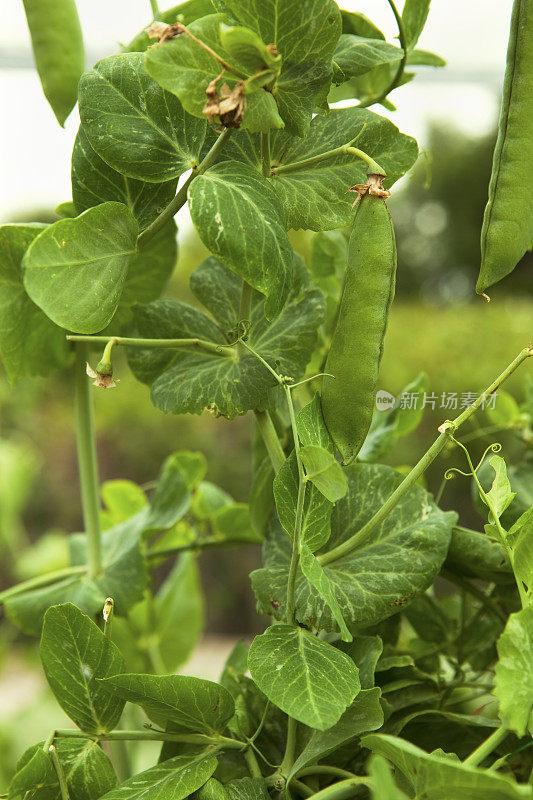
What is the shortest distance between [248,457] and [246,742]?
1715mm

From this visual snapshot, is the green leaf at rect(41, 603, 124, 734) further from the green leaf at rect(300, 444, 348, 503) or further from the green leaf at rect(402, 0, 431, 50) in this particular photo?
the green leaf at rect(402, 0, 431, 50)

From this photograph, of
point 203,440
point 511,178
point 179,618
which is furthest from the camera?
point 203,440

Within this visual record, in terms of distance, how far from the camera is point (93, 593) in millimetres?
319

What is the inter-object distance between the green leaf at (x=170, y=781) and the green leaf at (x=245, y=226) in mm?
146

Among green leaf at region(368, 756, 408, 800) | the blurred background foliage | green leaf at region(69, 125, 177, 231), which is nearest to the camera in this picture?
green leaf at region(368, 756, 408, 800)

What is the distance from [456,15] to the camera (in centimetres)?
277

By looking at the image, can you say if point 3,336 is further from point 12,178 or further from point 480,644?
point 12,178

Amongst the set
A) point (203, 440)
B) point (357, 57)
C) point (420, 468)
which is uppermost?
point (357, 57)

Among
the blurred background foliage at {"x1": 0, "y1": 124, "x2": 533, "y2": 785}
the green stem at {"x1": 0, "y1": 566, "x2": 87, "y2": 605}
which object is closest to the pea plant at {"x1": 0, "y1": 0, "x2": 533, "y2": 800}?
the green stem at {"x1": 0, "y1": 566, "x2": 87, "y2": 605}

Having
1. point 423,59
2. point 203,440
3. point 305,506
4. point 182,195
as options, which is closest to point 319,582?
point 305,506

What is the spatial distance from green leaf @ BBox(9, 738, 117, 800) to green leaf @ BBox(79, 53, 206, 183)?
191 mm

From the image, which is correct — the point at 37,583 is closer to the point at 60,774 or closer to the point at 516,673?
the point at 60,774

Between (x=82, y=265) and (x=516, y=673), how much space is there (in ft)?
0.56

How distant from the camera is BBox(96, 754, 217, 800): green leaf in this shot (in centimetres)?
21
